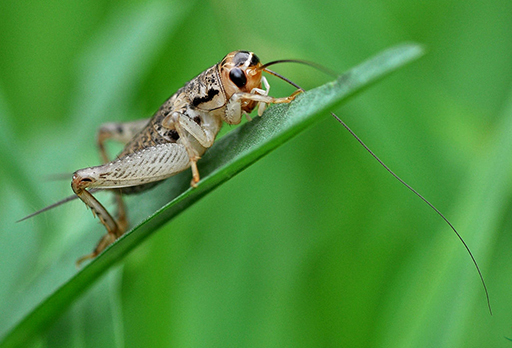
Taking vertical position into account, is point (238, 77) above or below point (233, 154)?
above

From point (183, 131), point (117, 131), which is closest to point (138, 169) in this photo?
point (183, 131)

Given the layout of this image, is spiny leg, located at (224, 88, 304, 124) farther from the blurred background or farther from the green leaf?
the blurred background

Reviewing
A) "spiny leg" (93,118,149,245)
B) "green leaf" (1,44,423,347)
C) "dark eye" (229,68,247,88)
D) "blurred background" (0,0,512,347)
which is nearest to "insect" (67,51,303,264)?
"dark eye" (229,68,247,88)

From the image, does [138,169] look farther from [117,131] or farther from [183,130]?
[117,131]

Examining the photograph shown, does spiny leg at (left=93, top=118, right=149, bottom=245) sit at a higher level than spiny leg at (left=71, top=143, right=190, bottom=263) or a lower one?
higher

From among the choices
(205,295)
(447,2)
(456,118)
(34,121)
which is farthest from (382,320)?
(34,121)

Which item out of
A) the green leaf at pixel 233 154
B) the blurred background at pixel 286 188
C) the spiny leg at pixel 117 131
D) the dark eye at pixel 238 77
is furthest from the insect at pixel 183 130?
the spiny leg at pixel 117 131
